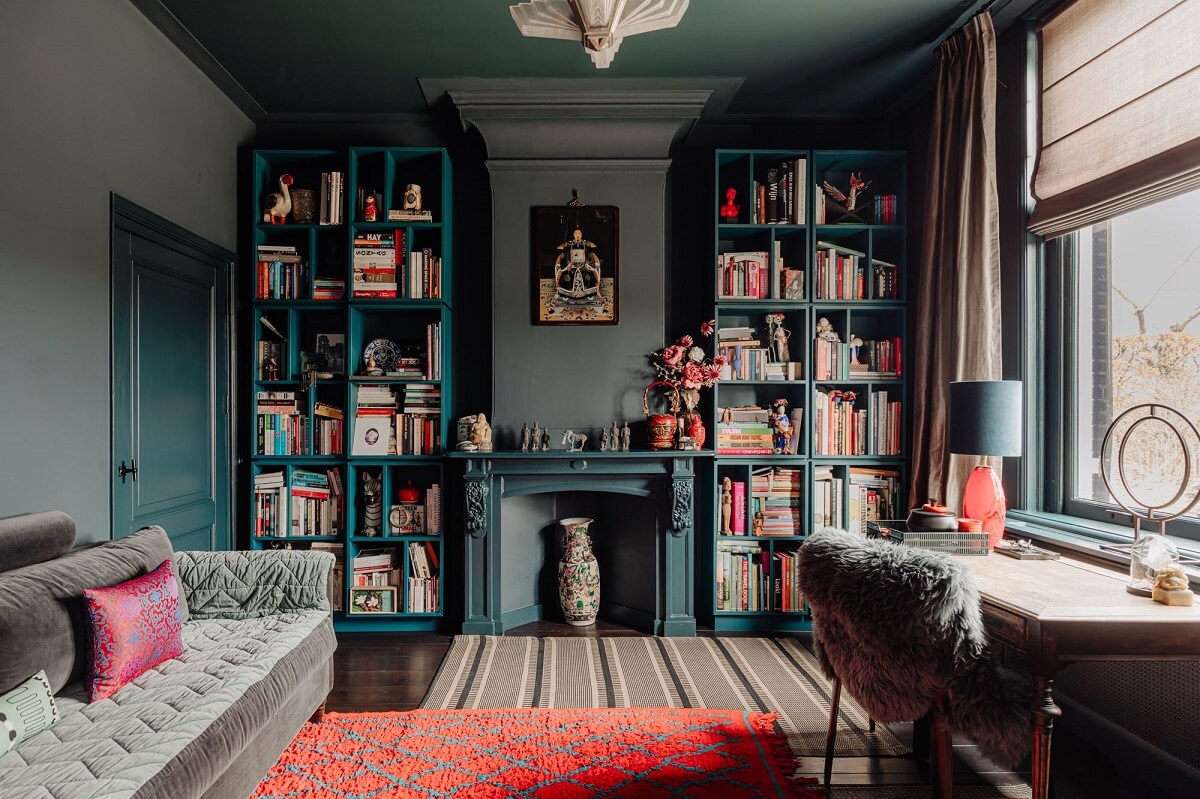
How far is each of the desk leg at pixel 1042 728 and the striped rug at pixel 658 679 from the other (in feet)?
2.62

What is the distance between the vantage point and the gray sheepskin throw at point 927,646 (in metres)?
1.67

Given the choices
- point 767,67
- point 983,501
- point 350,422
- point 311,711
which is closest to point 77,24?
point 350,422

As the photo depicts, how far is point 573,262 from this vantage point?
12.1 feet

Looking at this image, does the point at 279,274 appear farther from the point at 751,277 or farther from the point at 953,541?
the point at 953,541

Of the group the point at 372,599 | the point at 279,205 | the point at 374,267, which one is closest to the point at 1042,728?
the point at 372,599

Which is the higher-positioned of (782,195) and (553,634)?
(782,195)

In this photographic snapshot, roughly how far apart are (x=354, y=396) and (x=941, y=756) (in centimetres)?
311

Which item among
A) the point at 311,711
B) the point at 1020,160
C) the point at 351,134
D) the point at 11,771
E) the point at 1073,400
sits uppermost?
the point at 351,134

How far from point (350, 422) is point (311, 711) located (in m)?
1.62

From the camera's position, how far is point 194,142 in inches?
131

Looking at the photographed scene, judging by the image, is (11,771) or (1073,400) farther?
(1073,400)

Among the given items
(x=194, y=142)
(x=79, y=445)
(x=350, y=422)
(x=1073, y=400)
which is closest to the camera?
(x=79, y=445)

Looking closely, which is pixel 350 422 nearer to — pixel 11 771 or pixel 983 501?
pixel 11 771

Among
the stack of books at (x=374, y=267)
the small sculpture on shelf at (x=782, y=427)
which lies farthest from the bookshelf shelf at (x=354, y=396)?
the small sculpture on shelf at (x=782, y=427)
